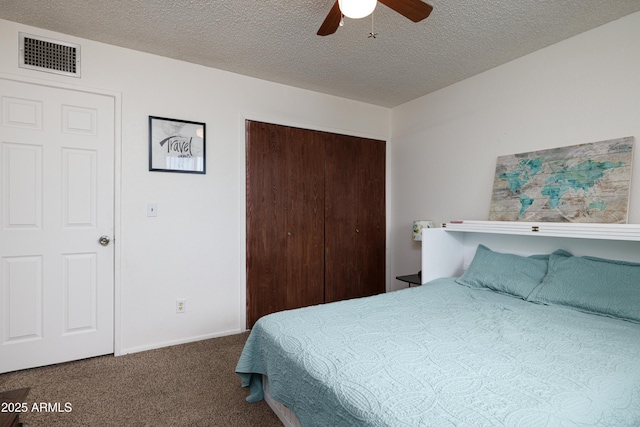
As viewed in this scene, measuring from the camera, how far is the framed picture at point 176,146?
2.69 m

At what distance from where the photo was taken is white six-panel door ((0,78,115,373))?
89.1 inches

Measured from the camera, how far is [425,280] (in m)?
2.86

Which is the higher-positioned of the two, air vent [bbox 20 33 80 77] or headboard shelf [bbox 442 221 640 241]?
air vent [bbox 20 33 80 77]

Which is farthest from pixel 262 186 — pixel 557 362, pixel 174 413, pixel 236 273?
pixel 557 362

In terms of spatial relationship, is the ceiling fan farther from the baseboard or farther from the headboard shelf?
the baseboard

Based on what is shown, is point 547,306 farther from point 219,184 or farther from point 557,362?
point 219,184

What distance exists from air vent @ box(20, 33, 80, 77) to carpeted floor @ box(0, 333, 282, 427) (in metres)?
2.14

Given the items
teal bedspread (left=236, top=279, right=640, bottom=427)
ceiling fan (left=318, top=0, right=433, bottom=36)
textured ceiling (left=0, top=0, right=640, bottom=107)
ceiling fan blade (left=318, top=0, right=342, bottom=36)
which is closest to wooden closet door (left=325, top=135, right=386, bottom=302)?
textured ceiling (left=0, top=0, right=640, bottom=107)

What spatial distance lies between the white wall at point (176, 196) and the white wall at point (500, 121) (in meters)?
1.52

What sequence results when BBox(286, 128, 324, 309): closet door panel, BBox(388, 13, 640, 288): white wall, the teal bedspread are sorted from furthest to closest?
BBox(286, 128, 324, 309): closet door panel → BBox(388, 13, 640, 288): white wall → the teal bedspread

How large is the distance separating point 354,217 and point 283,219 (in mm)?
900

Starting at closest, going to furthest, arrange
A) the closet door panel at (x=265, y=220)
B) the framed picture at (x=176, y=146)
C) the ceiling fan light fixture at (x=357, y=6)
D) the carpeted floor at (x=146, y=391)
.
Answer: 1. the ceiling fan light fixture at (x=357, y=6)
2. the carpeted floor at (x=146, y=391)
3. the framed picture at (x=176, y=146)
4. the closet door panel at (x=265, y=220)

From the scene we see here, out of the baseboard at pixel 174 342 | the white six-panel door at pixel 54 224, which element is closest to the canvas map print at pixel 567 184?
the baseboard at pixel 174 342

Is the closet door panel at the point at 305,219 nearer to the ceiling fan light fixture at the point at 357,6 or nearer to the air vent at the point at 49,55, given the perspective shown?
the air vent at the point at 49,55
